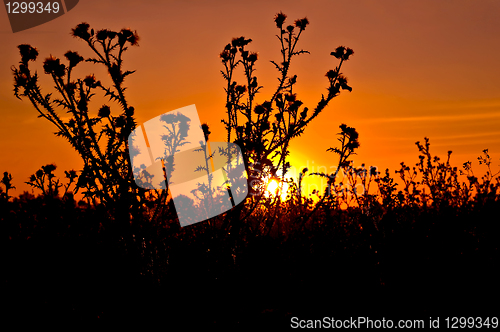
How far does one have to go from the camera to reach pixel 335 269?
538 centimetres

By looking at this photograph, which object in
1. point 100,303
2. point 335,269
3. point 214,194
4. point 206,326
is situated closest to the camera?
point 206,326

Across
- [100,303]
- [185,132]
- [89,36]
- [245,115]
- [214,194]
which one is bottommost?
[100,303]

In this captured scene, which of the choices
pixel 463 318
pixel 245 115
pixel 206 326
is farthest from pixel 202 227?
pixel 463 318

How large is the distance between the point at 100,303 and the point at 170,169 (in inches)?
63.8

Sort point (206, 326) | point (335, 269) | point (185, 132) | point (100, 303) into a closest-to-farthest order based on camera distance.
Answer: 1. point (206, 326)
2. point (100, 303)
3. point (185, 132)
4. point (335, 269)

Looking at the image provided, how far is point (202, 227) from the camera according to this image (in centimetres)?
623

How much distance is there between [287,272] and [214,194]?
1470mm

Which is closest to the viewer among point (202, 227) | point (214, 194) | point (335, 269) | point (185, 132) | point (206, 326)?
point (206, 326)

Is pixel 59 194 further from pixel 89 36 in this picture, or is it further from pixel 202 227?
pixel 89 36

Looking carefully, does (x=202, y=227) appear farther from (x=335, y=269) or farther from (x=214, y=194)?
(x=335, y=269)

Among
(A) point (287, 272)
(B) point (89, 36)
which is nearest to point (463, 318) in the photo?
(A) point (287, 272)

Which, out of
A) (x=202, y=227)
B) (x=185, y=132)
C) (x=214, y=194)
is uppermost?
(x=185, y=132)

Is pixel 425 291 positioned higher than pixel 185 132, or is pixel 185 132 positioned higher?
pixel 185 132

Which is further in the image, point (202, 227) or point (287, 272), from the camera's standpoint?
point (202, 227)
